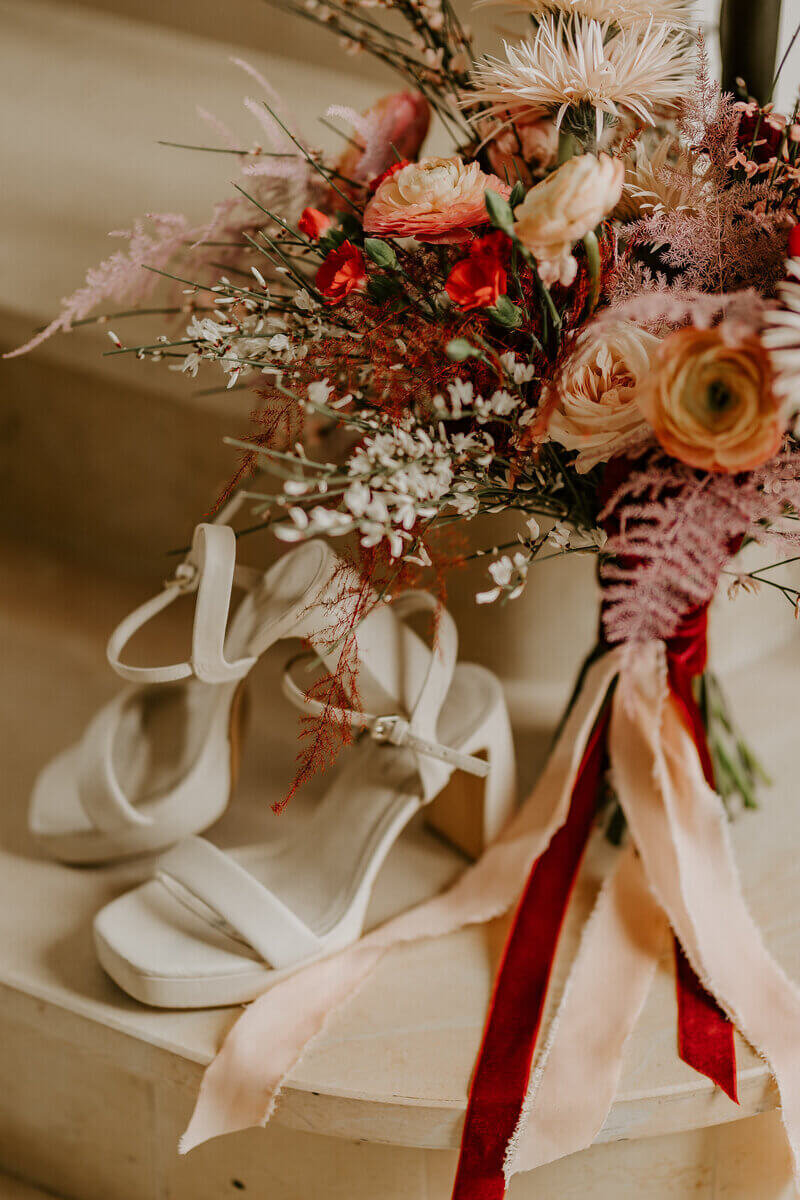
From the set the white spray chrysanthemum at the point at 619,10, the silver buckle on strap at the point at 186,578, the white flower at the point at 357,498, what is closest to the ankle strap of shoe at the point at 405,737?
the silver buckle on strap at the point at 186,578

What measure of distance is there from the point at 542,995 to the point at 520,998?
0.02 metres

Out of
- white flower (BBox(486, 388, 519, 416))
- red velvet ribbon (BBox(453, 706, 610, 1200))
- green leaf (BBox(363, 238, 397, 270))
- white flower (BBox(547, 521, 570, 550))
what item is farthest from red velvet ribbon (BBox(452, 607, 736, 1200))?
green leaf (BBox(363, 238, 397, 270))

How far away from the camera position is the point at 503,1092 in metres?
0.69

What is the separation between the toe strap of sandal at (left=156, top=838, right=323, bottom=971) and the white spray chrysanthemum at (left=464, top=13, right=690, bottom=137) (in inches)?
21.8

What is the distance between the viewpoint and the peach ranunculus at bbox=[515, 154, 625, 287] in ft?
1.71

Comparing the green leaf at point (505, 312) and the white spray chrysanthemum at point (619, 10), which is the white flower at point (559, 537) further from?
the white spray chrysanthemum at point (619, 10)

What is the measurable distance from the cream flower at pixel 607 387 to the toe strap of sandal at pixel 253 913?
400mm

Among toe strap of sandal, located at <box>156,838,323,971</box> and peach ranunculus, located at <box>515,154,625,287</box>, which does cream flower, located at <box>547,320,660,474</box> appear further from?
toe strap of sandal, located at <box>156,838,323,971</box>

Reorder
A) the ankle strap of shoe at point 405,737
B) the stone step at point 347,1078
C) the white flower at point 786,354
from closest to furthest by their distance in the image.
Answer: the white flower at point 786,354 → the stone step at point 347,1078 → the ankle strap of shoe at point 405,737

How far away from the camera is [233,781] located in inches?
36.8

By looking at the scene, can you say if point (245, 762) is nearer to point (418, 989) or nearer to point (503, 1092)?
point (418, 989)

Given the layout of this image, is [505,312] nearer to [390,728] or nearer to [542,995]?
[390,728]

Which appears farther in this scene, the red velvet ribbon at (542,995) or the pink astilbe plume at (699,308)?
the red velvet ribbon at (542,995)

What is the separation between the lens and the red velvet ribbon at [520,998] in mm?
679
